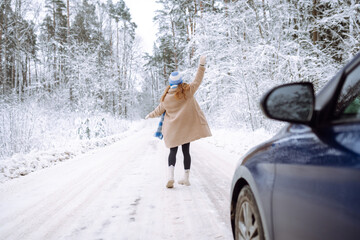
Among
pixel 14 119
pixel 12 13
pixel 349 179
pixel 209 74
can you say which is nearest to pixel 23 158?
pixel 14 119

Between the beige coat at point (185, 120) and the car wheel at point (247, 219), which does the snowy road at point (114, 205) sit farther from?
the beige coat at point (185, 120)

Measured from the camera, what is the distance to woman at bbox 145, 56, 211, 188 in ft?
13.4

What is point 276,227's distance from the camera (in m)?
1.17

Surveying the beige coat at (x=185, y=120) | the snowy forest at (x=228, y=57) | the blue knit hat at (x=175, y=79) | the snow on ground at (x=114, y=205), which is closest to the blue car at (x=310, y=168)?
the snow on ground at (x=114, y=205)

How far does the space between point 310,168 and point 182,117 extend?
10.5ft

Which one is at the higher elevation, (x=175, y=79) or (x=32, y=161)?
(x=175, y=79)

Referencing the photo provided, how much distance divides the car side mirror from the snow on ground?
1615mm

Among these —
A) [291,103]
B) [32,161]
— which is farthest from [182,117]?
[32,161]

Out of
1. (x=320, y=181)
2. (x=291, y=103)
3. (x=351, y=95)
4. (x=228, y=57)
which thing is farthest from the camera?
(x=228, y=57)

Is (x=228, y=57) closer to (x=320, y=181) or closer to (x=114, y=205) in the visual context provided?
(x=114, y=205)

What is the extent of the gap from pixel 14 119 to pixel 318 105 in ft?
25.0

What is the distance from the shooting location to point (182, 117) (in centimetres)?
414

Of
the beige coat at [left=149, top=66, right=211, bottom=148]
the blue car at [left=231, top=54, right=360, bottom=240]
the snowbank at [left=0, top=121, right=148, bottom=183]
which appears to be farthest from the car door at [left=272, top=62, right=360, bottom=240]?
the snowbank at [left=0, top=121, right=148, bottom=183]

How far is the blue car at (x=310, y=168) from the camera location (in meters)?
0.82
